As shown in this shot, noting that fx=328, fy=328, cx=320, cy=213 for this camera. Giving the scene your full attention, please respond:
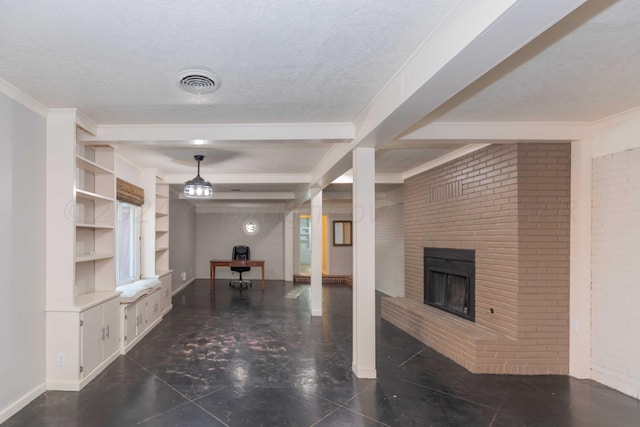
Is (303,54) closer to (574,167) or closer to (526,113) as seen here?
(526,113)

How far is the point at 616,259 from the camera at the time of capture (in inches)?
112

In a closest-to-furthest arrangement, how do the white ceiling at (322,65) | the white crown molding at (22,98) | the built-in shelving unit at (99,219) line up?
the white ceiling at (322,65) → the white crown molding at (22,98) → the built-in shelving unit at (99,219)

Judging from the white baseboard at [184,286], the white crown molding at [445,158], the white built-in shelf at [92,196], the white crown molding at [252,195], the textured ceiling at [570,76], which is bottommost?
the white baseboard at [184,286]

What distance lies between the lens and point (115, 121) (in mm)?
2967

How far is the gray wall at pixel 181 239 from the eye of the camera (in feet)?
24.2

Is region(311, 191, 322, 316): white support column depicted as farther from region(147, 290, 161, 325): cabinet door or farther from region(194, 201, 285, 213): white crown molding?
region(194, 201, 285, 213): white crown molding

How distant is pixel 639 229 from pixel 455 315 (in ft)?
6.57

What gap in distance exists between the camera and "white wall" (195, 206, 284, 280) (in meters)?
9.66

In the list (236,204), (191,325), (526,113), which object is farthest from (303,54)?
(236,204)

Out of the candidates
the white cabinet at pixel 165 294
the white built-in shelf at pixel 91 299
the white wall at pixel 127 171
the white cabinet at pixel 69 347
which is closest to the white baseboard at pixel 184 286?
the white cabinet at pixel 165 294

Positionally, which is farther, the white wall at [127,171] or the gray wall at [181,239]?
the gray wall at [181,239]

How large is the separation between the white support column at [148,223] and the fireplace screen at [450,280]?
4190mm

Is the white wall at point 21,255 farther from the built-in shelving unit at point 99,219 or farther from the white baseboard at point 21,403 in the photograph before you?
the built-in shelving unit at point 99,219

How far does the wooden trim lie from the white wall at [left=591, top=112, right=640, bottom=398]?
517 cm
